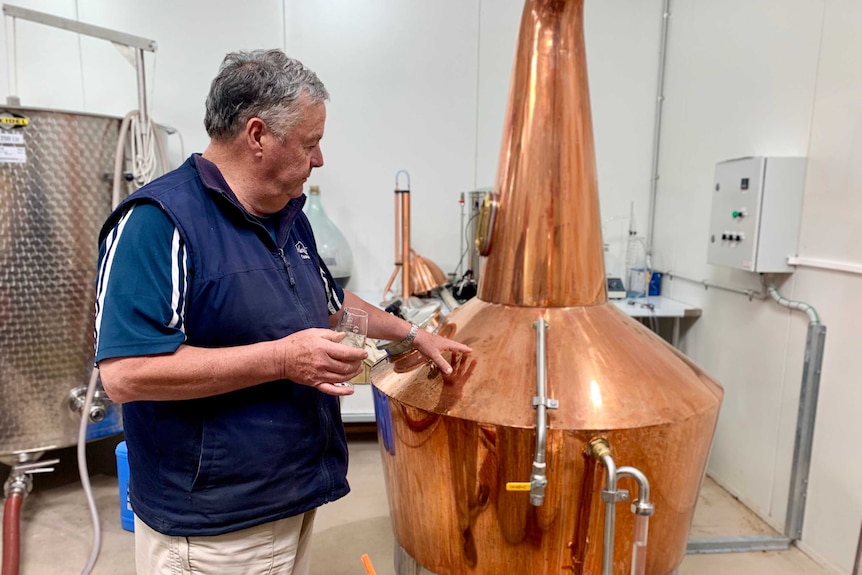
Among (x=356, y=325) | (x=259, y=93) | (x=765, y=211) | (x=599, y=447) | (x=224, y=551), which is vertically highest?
(x=259, y=93)

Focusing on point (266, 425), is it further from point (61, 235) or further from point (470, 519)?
point (61, 235)

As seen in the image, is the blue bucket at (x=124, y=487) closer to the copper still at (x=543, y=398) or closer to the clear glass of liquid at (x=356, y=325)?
the copper still at (x=543, y=398)

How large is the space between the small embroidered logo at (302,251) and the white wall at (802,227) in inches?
69.8

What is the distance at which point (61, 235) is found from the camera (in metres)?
2.12

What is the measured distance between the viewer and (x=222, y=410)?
37.9 inches

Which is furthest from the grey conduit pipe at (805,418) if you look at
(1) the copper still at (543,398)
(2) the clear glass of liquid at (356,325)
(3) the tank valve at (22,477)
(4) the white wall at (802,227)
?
(3) the tank valve at (22,477)

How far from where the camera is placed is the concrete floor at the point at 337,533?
6.50 ft

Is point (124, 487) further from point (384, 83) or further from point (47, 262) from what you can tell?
point (384, 83)

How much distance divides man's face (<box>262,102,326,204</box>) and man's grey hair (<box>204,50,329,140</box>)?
0.01 meters

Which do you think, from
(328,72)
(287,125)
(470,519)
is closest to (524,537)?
(470,519)

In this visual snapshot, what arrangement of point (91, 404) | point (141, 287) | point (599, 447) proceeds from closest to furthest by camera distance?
point (141, 287) < point (599, 447) < point (91, 404)

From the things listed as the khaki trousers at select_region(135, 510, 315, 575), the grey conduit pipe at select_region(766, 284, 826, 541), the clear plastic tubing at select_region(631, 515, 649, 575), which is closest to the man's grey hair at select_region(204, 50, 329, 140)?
the khaki trousers at select_region(135, 510, 315, 575)

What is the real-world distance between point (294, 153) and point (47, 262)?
1.68 meters

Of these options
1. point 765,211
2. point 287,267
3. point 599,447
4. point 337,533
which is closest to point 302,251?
point 287,267
